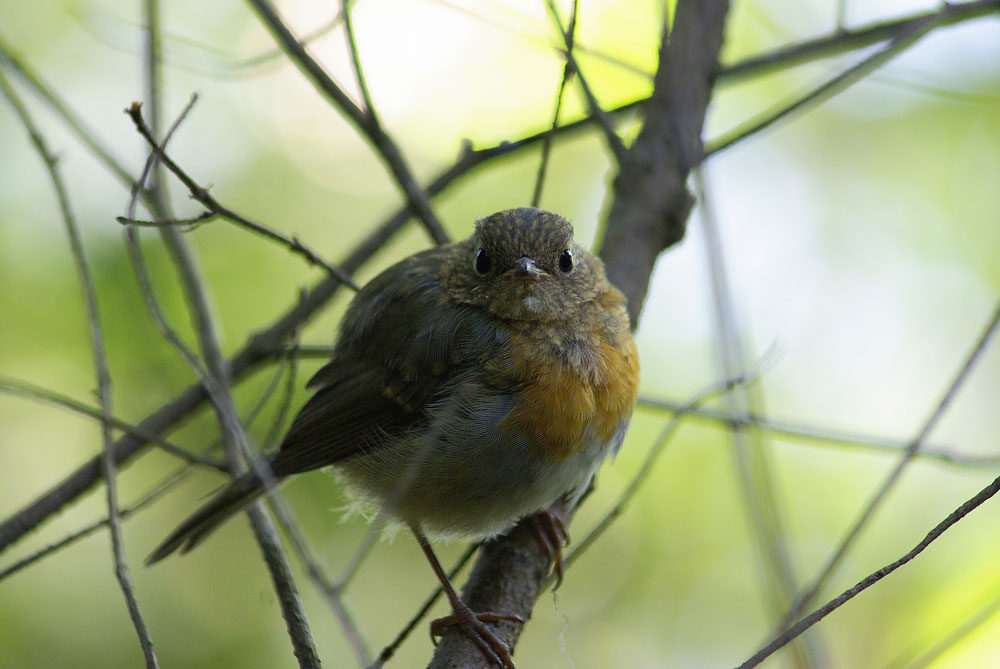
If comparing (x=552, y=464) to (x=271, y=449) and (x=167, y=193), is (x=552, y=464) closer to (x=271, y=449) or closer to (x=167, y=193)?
(x=271, y=449)

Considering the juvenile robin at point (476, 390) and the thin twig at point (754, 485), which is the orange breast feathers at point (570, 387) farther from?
→ the thin twig at point (754, 485)

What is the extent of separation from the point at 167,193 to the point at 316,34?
88 cm

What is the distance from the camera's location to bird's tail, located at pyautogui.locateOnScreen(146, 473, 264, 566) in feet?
10.9

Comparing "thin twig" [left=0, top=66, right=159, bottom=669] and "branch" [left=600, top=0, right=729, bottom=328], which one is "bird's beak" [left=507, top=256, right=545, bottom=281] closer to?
"branch" [left=600, top=0, right=729, bottom=328]

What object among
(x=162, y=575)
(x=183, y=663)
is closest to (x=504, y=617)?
(x=183, y=663)

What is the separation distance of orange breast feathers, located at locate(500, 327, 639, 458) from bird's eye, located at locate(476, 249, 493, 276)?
0.30 m

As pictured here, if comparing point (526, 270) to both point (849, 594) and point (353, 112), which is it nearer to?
point (353, 112)

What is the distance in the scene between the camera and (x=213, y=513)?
3518 millimetres

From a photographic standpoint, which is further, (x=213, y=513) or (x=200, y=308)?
(x=213, y=513)

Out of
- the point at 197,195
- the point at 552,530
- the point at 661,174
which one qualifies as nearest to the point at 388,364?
the point at 552,530

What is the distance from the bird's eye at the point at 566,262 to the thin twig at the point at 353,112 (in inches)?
26.4

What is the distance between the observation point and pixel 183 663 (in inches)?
217

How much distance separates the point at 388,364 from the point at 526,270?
0.70m

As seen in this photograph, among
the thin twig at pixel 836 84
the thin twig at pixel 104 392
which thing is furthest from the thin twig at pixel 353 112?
the thin twig at pixel 836 84
